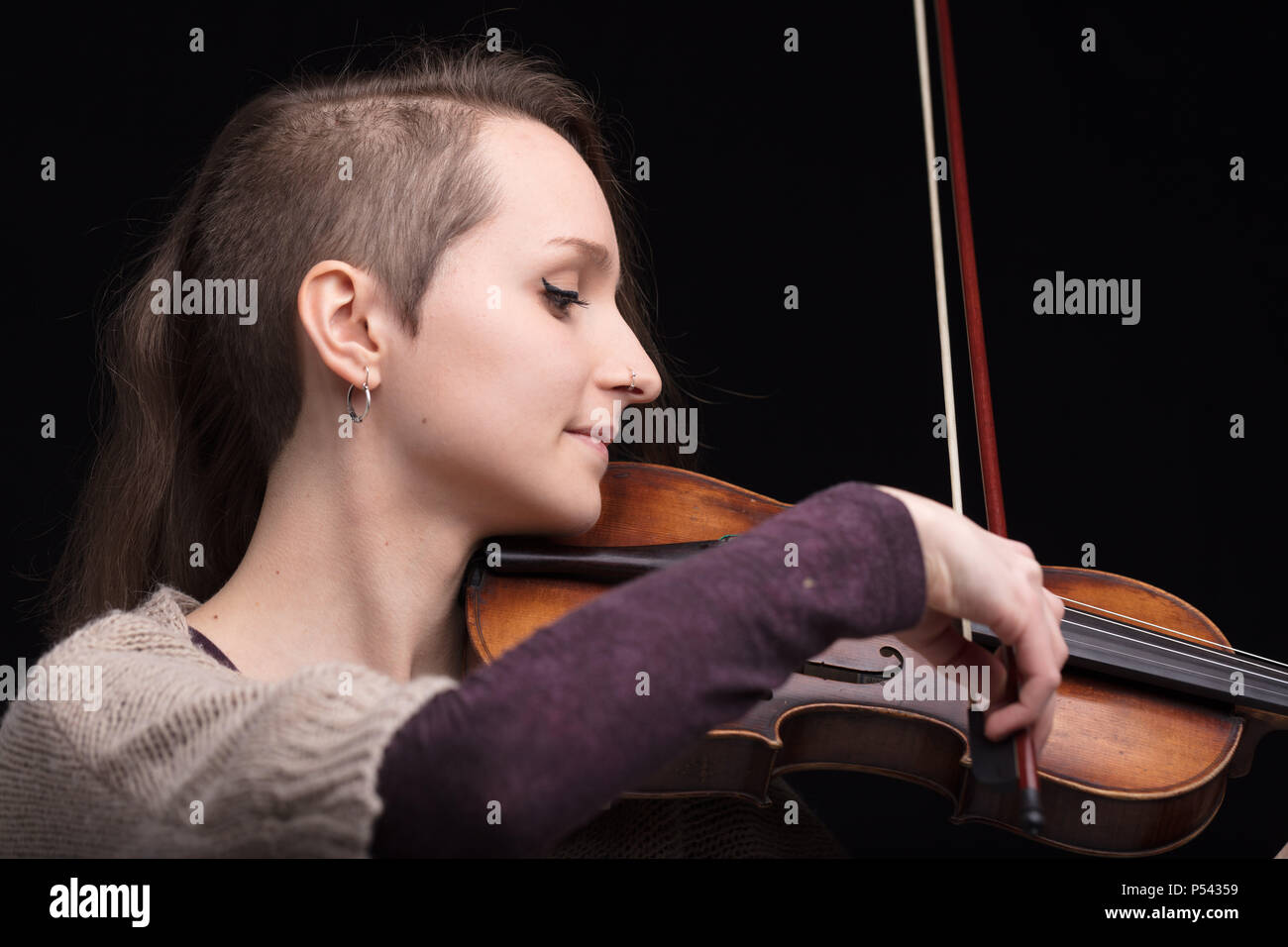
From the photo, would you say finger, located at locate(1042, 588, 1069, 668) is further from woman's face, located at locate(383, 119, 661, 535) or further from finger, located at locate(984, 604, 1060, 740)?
woman's face, located at locate(383, 119, 661, 535)

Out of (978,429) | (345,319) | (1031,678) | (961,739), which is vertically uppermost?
(345,319)

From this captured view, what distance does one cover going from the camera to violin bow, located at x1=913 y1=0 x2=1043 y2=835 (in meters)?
1.10

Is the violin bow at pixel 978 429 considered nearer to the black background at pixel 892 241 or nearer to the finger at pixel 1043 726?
the finger at pixel 1043 726

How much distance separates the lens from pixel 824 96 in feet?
8.30

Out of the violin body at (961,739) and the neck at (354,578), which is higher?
the neck at (354,578)

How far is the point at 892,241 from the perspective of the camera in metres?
2.54

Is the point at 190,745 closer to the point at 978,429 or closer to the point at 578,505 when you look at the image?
the point at 578,505

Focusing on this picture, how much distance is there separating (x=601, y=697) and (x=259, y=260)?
846 mm

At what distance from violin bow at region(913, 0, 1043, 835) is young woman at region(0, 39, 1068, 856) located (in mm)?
27

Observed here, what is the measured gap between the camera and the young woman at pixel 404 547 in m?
0.92

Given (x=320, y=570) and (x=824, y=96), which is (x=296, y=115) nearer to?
(x=320, y=570)

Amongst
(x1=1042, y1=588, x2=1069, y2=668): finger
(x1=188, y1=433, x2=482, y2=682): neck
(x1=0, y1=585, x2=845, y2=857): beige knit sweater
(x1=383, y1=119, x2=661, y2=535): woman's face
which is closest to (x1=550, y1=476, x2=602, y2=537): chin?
(x1=383, y1=119, x2=661, y2=535): woman's face

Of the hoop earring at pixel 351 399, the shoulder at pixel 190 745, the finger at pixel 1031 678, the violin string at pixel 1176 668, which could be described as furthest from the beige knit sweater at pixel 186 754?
the violin string at pixel 1176 668

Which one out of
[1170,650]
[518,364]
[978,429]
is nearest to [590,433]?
[518,364]
